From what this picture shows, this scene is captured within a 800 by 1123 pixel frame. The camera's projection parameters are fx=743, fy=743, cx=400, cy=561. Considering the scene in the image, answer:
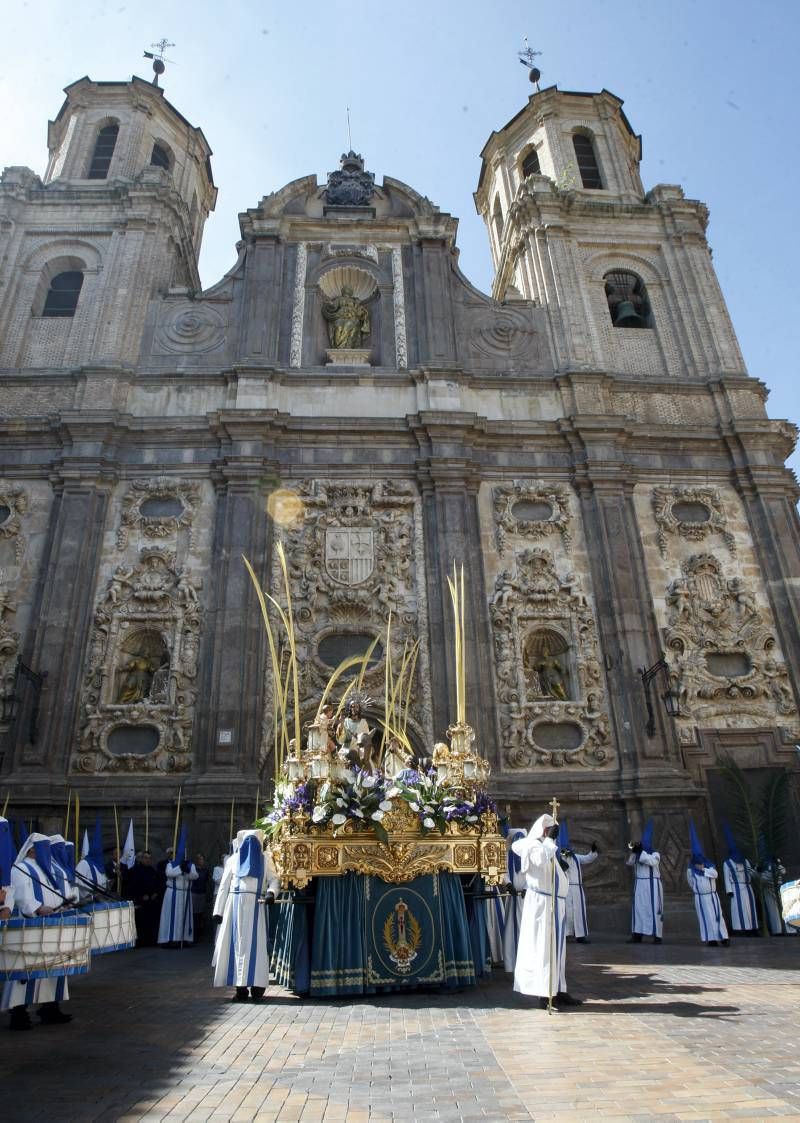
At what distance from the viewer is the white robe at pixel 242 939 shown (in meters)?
7.29

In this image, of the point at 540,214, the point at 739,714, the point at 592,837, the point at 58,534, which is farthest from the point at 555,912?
the point at 540,214

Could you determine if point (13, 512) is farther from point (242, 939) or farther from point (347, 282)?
point (242, 939)

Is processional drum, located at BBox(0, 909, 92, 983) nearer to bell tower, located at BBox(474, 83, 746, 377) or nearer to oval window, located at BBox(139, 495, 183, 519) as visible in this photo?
oval window, located at BBox(139, 495, 183, 519)

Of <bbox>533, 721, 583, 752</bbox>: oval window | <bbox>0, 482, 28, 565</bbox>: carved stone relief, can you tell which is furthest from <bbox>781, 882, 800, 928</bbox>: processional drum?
<bbox>0, 482, 28, 565</bbox>: carved stone relief

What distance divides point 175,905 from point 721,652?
12.0 metres

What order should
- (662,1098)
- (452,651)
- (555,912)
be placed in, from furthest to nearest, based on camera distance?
(452,651) < (555,912) < (662,1098)

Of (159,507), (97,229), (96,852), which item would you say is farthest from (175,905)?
(97,229)

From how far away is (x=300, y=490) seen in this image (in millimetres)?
17297

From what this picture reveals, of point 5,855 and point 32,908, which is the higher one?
point 5,855

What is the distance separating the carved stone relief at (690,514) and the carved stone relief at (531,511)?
2.18m

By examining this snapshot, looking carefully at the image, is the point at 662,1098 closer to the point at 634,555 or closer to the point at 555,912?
the point at 555,912

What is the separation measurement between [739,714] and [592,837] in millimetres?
4236

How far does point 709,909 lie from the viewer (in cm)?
1180

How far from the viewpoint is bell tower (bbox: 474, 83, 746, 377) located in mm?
20203
